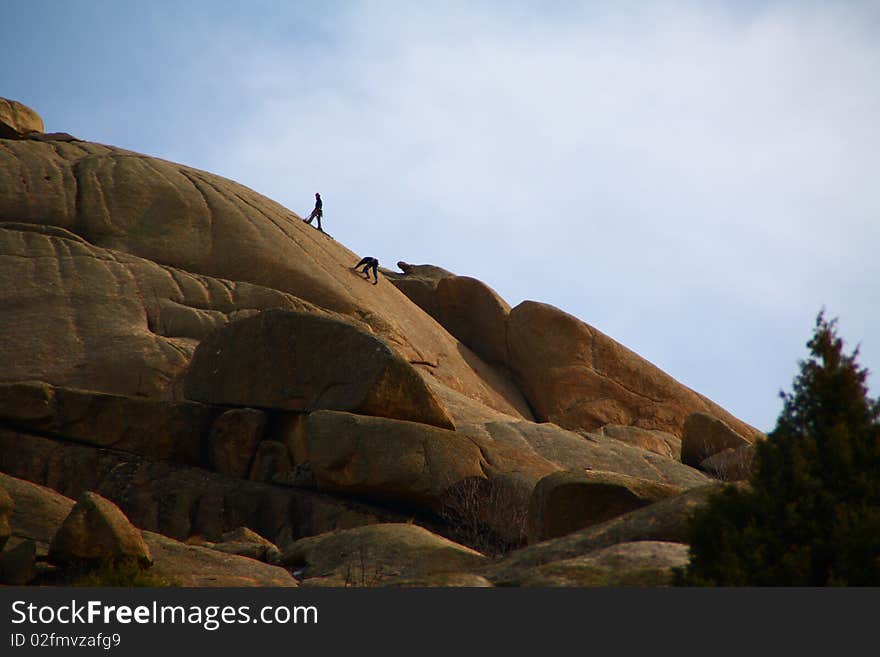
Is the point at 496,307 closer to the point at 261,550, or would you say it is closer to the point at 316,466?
the point at 316,466

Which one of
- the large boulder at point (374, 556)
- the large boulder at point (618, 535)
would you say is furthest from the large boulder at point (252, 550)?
the large boulder at point (618, 535)

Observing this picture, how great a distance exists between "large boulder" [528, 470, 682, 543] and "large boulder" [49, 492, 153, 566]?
557cm

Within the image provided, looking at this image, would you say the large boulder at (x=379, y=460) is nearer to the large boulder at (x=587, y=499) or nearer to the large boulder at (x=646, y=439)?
the large boulder at (x=587, y=499)

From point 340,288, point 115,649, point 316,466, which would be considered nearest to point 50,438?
point 316,466

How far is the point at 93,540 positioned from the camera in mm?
14023

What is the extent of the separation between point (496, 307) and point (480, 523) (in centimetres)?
1903

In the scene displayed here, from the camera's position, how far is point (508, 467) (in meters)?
24.1

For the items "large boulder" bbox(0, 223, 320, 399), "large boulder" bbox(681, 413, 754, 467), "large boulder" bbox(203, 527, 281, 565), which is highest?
"large boulder" bbox(0, 223, 320, 399)

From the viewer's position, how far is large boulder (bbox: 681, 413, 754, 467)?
3180 centimetres

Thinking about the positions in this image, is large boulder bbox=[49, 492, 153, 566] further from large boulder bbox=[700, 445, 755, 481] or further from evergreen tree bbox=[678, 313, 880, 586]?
large boulder bbox=[700, 445, 755, 481]

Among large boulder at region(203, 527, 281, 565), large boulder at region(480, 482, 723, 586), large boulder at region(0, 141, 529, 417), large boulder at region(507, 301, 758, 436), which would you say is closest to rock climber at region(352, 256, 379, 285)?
large boulder at region(0, 141, 529, 417)

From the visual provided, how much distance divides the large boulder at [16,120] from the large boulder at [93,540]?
26818 millimetres

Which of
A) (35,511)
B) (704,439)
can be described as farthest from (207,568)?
(704,439)

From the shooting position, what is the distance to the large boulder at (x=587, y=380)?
123 ft
